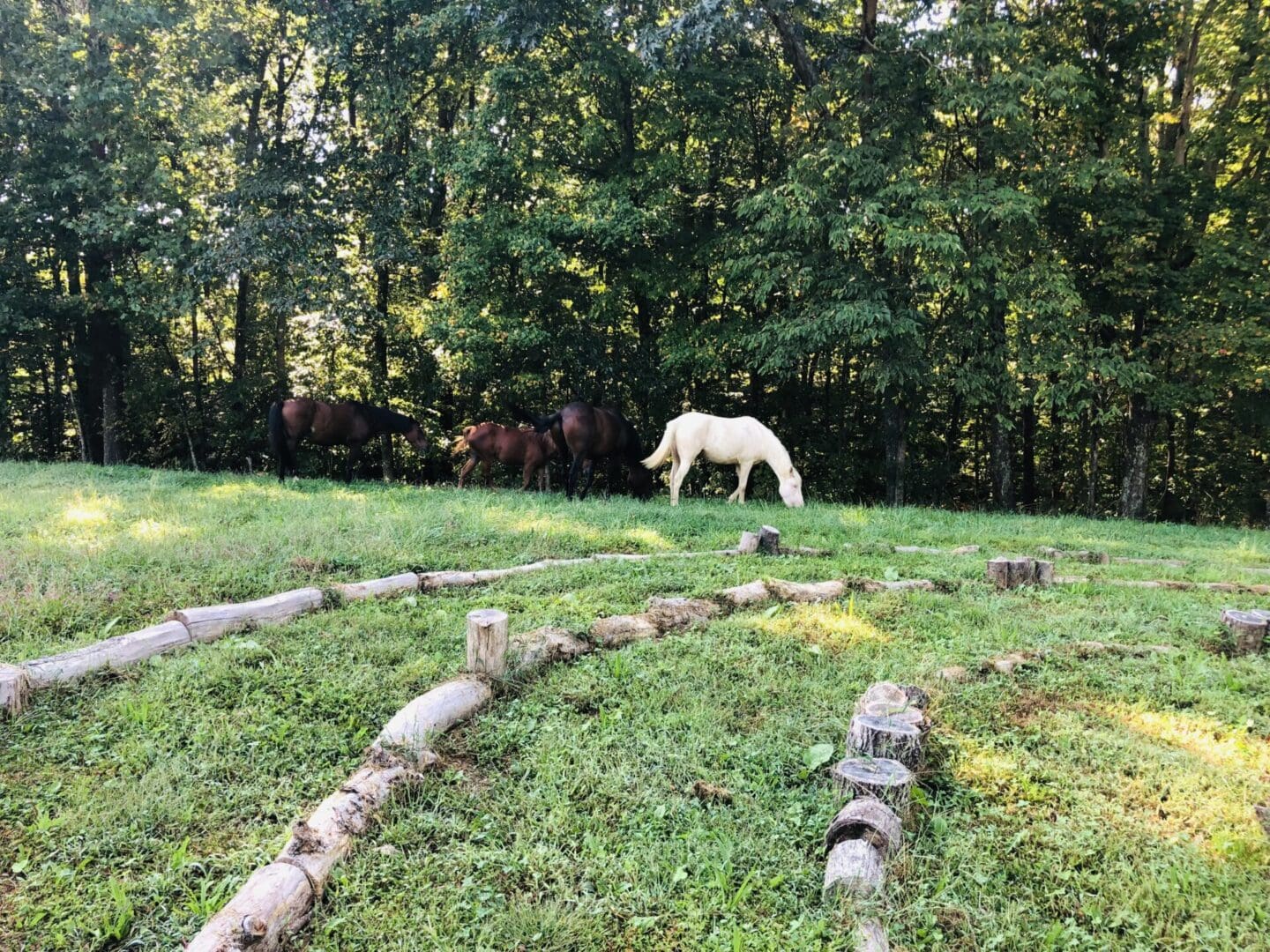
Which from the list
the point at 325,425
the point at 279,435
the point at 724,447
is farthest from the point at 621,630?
the point at 325,425

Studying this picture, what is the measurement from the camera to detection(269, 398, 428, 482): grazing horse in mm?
12023

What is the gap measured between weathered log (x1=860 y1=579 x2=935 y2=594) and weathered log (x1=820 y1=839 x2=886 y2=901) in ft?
11.5

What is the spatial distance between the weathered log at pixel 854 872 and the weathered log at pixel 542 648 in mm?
2016

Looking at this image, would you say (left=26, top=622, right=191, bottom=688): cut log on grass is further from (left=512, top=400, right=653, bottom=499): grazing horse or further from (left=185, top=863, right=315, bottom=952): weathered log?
(left=512, top=400, right=653, bottom=499): grazing horse

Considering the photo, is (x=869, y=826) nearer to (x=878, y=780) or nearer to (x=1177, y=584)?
(x=878, y=780)

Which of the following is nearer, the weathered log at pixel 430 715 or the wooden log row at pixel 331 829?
the wooden log row at pixel 331 829

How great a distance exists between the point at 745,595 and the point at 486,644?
2305 mm

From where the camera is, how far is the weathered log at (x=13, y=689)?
3.29 meters

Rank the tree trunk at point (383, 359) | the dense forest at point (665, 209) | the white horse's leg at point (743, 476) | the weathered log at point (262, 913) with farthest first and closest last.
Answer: the tree trunk at point (383, 359) → the dense forest at point (665, 209) → the white horse's leg at point (743, 476) → the weathered log at point (262, 913)

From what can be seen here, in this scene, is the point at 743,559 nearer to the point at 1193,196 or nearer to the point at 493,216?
the point at 493,216

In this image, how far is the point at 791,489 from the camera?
36.6 ft

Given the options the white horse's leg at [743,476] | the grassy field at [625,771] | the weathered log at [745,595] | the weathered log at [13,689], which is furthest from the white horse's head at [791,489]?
the weathered log at [13,689]

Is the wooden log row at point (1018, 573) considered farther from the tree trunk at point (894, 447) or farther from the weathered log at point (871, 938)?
the tree trunk at point (894, 447)

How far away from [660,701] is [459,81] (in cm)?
1727
